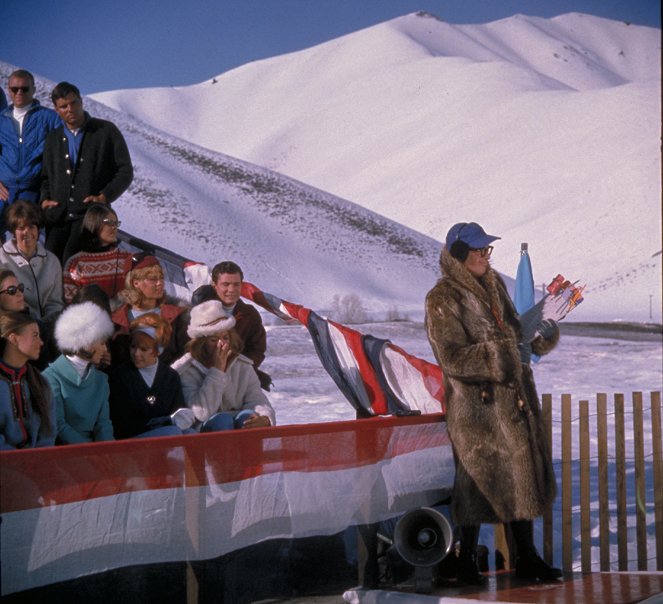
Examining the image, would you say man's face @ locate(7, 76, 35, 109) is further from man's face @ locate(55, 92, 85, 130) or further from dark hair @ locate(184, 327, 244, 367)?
dark hair @ locate(184, 327, 244, 367)

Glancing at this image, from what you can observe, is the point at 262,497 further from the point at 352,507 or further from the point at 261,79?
the point at 261,79

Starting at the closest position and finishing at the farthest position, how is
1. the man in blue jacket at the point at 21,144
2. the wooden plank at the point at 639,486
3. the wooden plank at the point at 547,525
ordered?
the wooden plank at the point at 547,525 → the wooden plank at the point at 639,486 → the man in blue jacket at the point at 21,144

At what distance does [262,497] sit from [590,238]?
60453mm

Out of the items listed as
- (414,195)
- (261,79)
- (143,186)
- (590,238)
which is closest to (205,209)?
(143,186)

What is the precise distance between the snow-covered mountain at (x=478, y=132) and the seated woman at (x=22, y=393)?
3508cm

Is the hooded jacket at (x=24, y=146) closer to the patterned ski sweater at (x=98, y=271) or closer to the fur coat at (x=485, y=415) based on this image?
the patterned ski sweater at (x=98, y=271)

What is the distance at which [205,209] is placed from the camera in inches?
2040

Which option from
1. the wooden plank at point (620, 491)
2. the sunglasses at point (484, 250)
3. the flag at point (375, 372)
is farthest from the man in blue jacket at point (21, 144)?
the wooden plank at point (620, 491)

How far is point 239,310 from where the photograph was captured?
20.1 feet

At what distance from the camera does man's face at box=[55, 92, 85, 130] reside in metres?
6.00

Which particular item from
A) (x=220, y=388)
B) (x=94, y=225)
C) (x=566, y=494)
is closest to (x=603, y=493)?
(x=566, y=494)

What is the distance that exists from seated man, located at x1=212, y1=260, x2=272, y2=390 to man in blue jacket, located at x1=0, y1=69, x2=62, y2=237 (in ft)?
4.21

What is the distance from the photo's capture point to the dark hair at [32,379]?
13.6ft

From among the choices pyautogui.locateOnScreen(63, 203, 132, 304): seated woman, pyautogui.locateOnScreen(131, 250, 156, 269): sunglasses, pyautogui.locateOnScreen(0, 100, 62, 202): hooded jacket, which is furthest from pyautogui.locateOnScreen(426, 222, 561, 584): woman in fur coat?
pyautogui.locateOnScreen(0, 100, 62, 202): hooded jacket
